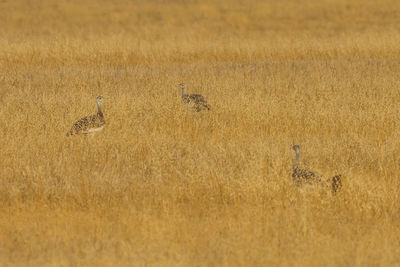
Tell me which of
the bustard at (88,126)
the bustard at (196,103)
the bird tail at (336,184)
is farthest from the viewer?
the bustard at (196,103)

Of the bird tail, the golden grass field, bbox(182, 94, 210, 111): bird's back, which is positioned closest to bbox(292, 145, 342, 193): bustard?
the bird tail

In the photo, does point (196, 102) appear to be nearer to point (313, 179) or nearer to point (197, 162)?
point (197, 162)

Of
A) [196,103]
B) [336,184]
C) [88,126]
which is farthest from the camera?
[196,103]

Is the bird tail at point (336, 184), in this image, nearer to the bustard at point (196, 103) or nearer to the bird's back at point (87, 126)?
the bird's back at point (87, 126)

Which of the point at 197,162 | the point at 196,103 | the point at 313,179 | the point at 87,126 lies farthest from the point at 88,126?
the point at 313,179

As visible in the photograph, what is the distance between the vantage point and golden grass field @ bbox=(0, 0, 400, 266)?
719 cm

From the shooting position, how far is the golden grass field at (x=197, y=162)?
7191mm

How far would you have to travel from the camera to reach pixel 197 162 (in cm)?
1023

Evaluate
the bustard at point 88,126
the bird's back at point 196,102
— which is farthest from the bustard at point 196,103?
the bustard at point 88,126

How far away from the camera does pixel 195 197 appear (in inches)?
347

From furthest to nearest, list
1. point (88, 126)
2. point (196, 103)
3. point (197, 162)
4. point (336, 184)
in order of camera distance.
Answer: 1. point (196, 103)
2. point (88, 126)
3. point (197, 162)
4. point (336, 184)

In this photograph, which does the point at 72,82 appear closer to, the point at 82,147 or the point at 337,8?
the point at 82,147

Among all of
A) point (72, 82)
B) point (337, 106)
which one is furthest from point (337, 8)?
point (337, 106)

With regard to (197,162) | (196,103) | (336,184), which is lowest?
(336,184)
